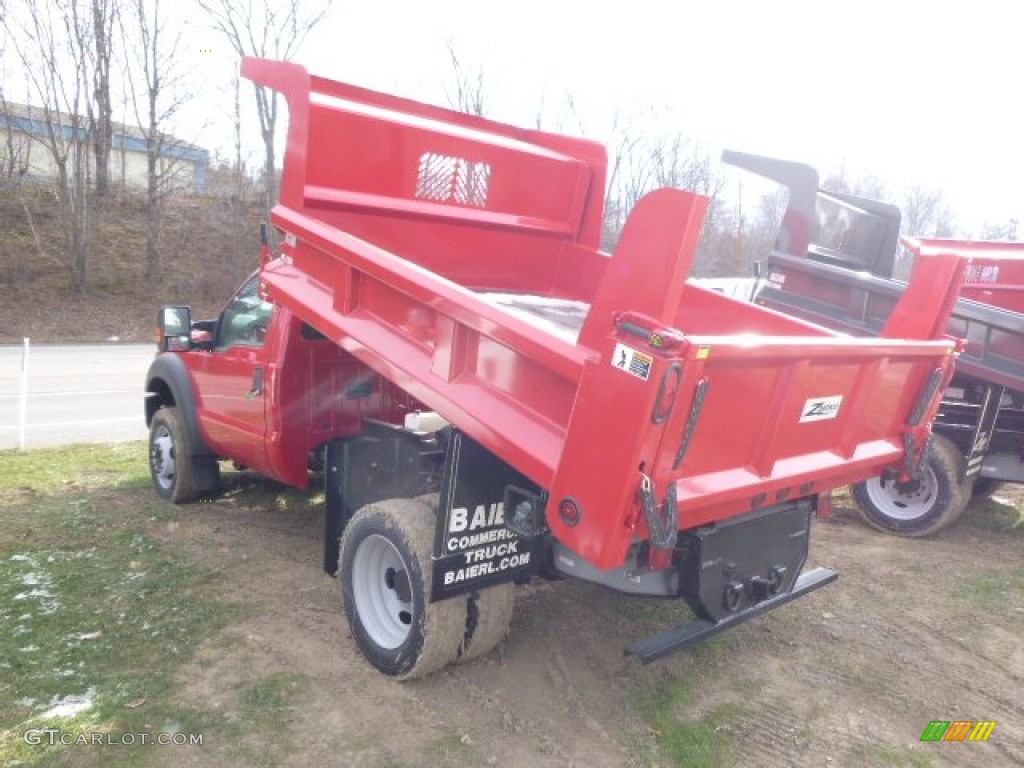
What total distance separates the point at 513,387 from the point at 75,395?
35.8 feet

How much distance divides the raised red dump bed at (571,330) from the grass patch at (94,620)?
1662mm

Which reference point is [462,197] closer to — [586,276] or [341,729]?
[586,276]

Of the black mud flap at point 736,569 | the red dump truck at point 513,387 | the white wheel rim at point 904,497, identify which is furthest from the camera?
the white wheel rim at point 904,497

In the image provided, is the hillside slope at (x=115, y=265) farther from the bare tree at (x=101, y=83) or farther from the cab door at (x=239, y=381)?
the cab door at (x=239, y=381)

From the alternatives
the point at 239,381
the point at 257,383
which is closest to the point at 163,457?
the point at 239,381

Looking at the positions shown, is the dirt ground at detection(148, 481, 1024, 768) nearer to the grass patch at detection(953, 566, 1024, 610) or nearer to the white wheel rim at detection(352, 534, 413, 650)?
the grass patch at detection(953, 566, 1024, 610)

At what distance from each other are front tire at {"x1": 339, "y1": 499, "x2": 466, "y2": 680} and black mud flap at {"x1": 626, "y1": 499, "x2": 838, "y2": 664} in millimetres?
815

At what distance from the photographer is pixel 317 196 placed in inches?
161

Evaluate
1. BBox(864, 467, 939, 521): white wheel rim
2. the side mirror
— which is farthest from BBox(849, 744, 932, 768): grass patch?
the side mirror

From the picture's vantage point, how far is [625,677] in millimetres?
3611

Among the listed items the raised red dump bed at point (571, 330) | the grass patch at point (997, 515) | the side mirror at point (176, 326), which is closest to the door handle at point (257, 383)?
the raised red dump bed at point (571, 330)

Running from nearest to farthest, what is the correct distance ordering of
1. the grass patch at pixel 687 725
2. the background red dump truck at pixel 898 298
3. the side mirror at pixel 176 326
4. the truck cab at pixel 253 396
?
the grass patch at pixel 687 725 < the truck cab at pixel 253 396 < the side mirror at pixel 176 326 < the background red dump truck at pixel 898 298

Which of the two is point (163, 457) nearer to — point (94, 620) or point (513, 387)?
point (94, 620)

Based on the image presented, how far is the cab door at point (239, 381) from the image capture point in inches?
183
